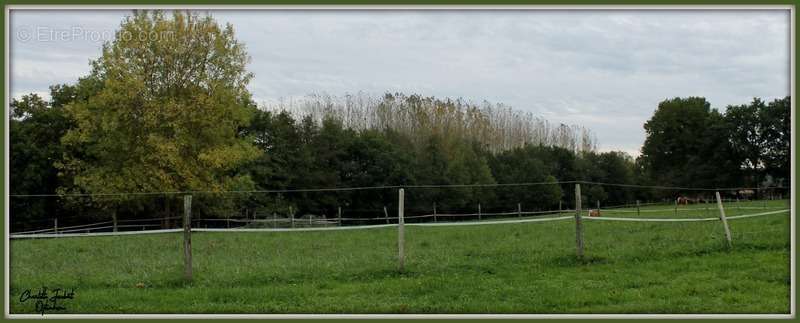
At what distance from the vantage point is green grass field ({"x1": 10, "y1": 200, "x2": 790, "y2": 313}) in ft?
29.0

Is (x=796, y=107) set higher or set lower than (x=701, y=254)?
higher

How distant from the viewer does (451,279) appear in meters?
10.3

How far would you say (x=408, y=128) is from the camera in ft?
216

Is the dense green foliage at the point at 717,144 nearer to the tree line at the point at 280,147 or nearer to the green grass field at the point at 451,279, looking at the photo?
the tree line at the point at 280,147

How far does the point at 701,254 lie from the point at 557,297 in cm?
494

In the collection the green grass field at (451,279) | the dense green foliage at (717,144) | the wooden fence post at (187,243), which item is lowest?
the green grass field at (451,279)

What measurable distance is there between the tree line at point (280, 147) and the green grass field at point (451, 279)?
329 centimetres

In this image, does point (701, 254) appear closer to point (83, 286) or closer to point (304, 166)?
point (83, 286)

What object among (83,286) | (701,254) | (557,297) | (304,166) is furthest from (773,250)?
(304,166)

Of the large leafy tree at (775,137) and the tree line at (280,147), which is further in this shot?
the large leafy tree at (775,137)

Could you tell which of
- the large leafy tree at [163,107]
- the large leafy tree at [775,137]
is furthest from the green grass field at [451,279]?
the large leafy tree at [775,137]

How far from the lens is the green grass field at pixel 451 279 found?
29.0ft

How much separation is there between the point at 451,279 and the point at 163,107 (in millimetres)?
24624

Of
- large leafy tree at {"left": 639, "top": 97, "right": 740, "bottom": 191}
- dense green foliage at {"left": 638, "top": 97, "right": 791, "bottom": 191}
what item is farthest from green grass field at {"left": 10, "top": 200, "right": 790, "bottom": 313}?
large leafy tree at {"left": 639, "top": 97, "right": 740, "bottom": 191}
